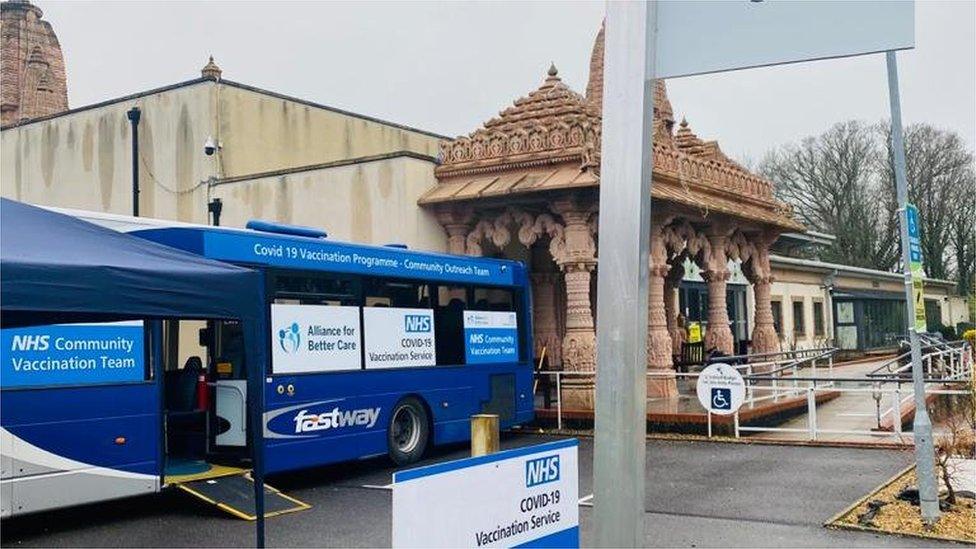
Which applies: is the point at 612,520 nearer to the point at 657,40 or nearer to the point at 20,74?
the point at 657,40

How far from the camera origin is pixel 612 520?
14.9 ft

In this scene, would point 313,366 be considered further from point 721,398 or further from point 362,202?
point 362,202

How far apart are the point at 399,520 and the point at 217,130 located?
20.6 m

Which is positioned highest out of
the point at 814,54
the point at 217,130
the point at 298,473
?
the point at 217,130

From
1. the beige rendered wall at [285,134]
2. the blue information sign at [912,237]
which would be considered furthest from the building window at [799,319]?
the blue information sign at [912,237]

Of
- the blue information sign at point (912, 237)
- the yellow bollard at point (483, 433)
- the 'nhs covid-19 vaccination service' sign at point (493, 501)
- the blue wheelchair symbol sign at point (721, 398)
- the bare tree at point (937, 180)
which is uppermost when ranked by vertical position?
the bare tree at point (937, 180)

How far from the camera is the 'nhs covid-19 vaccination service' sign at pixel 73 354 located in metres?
8.64

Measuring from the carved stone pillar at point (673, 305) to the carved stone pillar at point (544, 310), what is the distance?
4797mm

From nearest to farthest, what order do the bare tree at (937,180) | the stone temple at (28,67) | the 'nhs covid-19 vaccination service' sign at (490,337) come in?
1. the 'nhs covid-19 vaccination service' sign at (490,337)
2. the stone temple at (28,67)
3. the bare tree at (937,180)

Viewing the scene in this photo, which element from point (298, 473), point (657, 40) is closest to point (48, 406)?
point (298, 473)

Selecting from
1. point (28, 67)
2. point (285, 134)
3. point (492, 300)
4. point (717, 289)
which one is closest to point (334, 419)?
point (492, 300)

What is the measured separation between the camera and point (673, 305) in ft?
89.9

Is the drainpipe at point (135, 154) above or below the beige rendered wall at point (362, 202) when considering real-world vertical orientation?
above

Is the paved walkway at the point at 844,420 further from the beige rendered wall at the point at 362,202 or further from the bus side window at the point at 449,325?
the beige rendered wall at the point at 362,202
